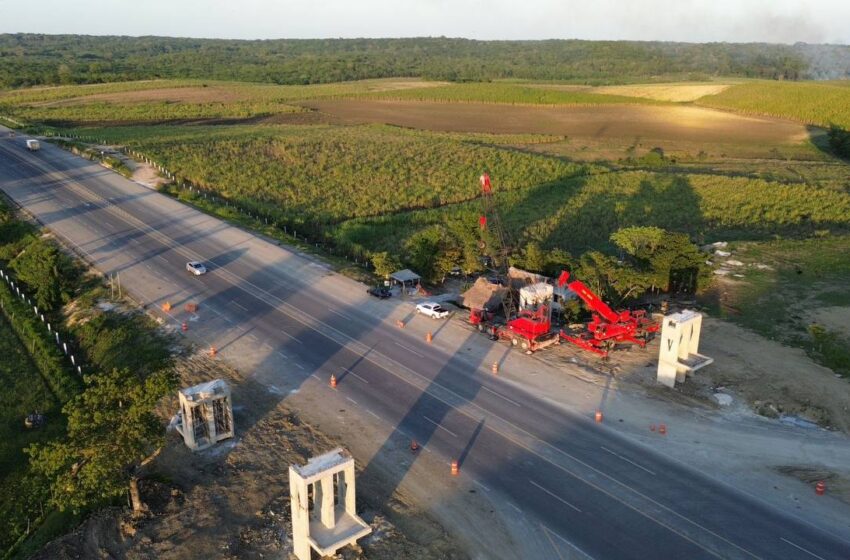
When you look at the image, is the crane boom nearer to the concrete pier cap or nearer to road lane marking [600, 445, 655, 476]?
road lane marking [600, 445, 655, 476]

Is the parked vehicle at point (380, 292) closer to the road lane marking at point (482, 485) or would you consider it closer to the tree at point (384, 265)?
the tree at point (384, 265)

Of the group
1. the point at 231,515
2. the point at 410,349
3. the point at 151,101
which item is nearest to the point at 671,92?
the point at 151,101

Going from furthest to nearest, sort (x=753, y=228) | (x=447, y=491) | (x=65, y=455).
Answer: (x=753, y=228)
(x=447, y=491)
(x=65, y=455)

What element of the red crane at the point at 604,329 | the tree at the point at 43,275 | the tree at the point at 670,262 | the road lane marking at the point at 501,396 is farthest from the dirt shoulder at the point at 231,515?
the tree at the point at 670,262

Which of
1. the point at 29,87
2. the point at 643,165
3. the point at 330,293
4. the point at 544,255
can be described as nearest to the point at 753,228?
the point at 544,255

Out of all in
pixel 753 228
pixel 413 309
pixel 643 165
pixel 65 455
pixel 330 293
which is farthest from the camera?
pixel 643 165

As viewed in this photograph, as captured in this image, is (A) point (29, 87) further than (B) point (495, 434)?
Yes

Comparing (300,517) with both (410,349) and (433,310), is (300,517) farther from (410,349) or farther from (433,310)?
(433,310)

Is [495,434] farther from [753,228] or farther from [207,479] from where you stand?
[753,228]
